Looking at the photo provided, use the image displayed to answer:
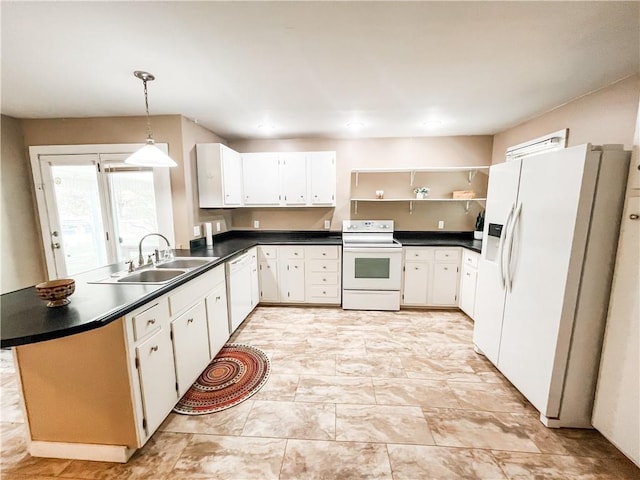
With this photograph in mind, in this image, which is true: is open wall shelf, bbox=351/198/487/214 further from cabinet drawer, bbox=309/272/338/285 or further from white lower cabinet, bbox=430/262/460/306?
cabinet drawer, bbox=309/272/338/285

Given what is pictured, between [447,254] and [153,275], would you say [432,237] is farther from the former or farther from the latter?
[153,275]

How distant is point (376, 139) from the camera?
153 inches

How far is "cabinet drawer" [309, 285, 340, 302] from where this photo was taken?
3562mm

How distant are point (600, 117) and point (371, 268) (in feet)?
8.31

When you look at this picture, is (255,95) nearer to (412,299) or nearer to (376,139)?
(376,139)

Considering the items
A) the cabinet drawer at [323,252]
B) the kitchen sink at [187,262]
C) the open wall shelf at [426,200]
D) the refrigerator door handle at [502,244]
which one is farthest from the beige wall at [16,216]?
the refrigerator door handle at [502,244]

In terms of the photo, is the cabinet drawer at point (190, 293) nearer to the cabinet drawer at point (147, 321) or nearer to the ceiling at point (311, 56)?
the cabinet drawer at point (147, 321)

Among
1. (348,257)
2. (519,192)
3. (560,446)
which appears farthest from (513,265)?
(348,257)

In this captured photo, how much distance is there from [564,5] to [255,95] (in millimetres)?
2085

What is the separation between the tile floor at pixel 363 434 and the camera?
4.59ft

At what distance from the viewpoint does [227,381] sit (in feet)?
6.95

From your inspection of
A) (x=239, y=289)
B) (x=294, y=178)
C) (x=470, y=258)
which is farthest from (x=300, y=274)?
(x=470, y=258)

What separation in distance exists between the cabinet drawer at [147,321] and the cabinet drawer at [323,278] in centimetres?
211

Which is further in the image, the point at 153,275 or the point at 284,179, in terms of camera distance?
the point at 284,179
